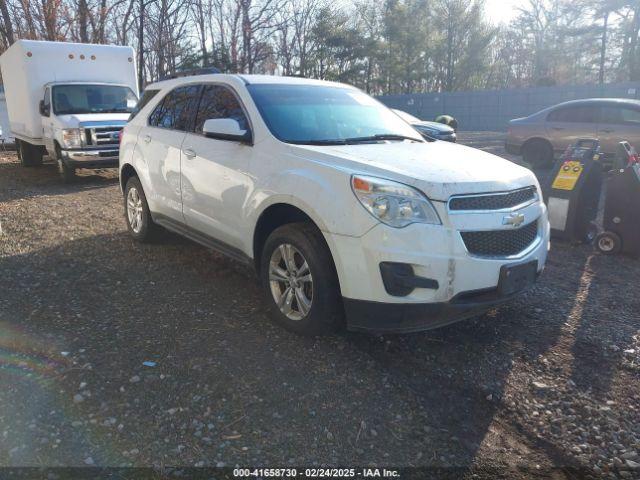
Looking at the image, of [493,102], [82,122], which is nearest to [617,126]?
[82,122]

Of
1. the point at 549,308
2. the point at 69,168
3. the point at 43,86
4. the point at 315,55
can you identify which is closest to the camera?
the point at 549,308

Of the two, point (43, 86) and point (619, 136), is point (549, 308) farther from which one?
point (43, 86)

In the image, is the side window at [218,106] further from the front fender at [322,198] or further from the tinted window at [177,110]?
the front fender at [322,198]

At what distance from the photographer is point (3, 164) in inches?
579

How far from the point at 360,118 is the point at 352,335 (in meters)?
1.94

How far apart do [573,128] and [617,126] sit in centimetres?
89

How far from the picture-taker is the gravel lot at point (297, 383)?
254cm

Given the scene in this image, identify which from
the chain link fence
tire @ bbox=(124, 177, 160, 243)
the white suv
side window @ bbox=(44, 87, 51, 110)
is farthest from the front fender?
the chain link fence

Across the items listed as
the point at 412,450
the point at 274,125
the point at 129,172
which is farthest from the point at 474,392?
the point at 129,172

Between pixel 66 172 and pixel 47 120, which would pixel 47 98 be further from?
pixel 66 172

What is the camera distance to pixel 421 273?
302 cm

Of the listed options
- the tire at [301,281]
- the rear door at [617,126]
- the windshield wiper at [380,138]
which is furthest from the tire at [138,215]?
the rear door at [617,126]

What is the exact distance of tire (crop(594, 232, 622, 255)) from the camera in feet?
18.9

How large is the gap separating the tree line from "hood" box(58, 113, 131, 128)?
18.0 m
